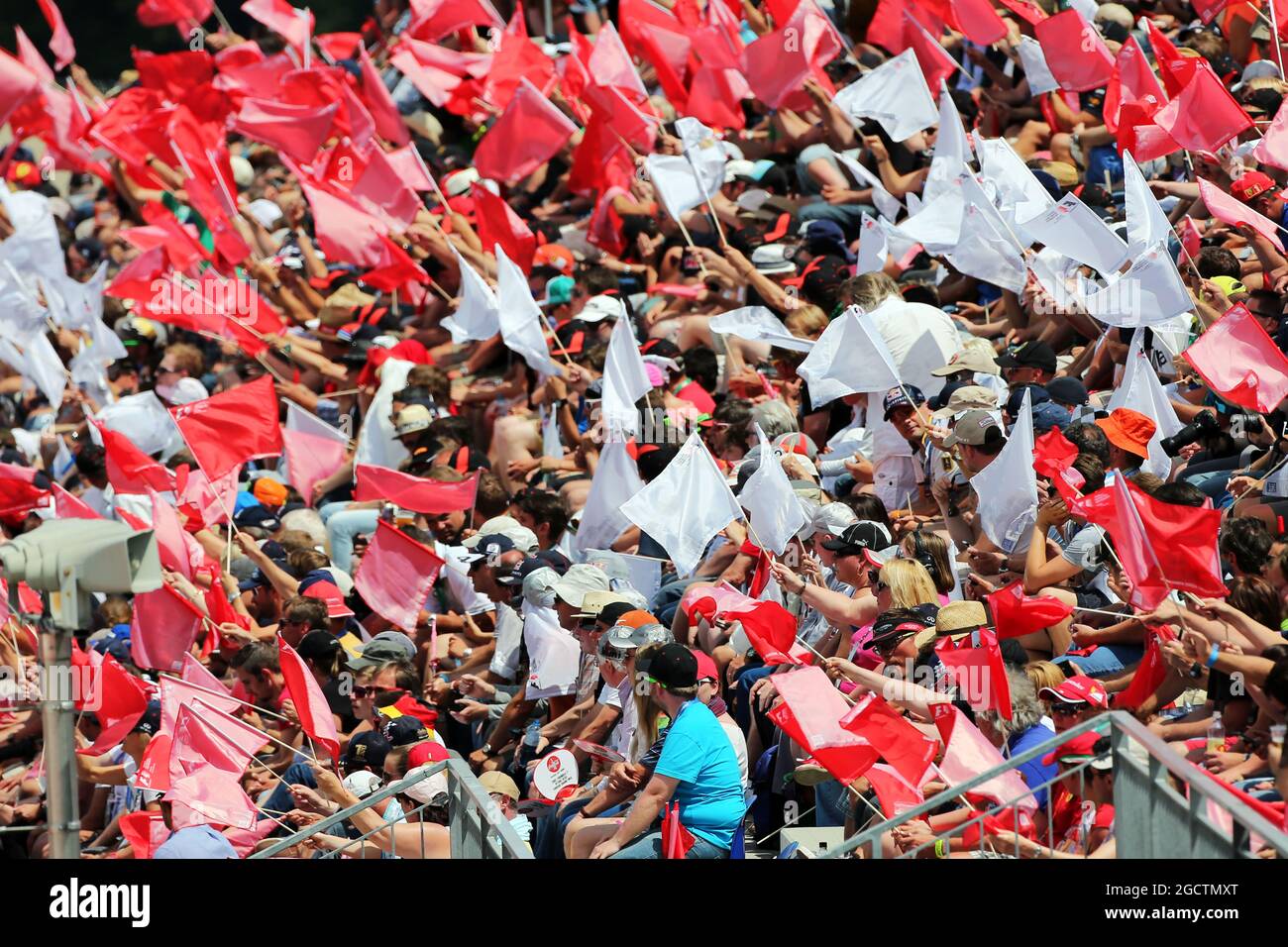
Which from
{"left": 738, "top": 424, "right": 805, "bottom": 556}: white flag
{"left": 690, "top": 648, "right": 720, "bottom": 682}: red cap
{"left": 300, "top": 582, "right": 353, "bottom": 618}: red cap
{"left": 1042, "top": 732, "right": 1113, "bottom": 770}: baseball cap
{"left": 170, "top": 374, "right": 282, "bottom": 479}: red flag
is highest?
{"left": 1042, "top": 732, "right": 1113, "bottom": 770}: baseball cap

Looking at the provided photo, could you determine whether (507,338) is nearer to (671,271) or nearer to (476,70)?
(671,271)

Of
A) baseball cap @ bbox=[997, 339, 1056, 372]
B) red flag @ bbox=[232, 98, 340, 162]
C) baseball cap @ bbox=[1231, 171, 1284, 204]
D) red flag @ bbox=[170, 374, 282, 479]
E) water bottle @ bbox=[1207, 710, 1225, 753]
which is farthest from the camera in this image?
red flag @ bbox=[232, 98, 340, 162]

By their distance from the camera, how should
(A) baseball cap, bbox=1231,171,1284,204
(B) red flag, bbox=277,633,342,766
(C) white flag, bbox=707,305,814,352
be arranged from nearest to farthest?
(B) red flag, bbox=277,633,342,766 < (A) baseball cap, bbox=1231,171,1284,204 < (C) white flag, bbox=707,305,814,352

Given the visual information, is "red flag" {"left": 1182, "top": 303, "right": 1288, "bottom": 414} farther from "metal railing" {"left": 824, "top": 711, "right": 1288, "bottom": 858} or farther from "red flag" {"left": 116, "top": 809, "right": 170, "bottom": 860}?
"red flag" {"left": 116, "top": 809, "right": 170, "bottom": 860}

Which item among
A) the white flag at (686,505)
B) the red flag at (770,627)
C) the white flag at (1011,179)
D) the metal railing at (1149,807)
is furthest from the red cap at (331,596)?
the metal railing at (1149,807)

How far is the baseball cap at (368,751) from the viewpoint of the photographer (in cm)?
827

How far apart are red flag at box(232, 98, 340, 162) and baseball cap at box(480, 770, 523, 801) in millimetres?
7691

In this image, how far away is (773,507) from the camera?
8438 millimetres

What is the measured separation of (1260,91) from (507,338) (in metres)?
4.13

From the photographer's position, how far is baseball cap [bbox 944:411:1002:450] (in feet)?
26.8

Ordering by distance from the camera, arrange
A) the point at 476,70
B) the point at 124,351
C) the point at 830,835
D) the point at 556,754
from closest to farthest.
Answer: the point at 830,835, the point at 556,754, the point at 124,351, the point at 476,70

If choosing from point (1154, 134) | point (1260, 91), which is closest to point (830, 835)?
point (1154, 134)

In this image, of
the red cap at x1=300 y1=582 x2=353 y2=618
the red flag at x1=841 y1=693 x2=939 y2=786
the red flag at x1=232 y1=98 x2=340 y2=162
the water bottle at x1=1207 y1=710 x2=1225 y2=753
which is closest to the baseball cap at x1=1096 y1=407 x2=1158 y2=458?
the water bottle at x1=1207 y1=710 x2=1225 y2=753
